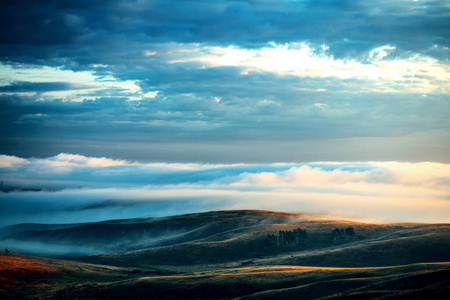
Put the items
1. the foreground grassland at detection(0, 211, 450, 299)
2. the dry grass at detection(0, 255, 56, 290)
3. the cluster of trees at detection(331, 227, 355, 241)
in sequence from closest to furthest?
the foreground grassland at detection(0, 211, 450, 299), the dry grass at detection(0, 255, 56, 290), the cluster of trees at detection(331, 227, 355, 241)

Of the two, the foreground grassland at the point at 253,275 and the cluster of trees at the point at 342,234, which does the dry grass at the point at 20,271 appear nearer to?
the foreground grassland at the point at 253,275

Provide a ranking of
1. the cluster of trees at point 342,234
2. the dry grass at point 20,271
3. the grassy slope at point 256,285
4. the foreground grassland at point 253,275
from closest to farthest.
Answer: the grassy slope at point 256,285 < the foreground grassland at point 253,275 < the dry grass at point 20,271 < the cluster of trees at point 342,234

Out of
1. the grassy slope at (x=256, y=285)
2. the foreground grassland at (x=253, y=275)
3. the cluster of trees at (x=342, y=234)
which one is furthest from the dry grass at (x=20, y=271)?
the cluster of trees at (x=342, y=234)

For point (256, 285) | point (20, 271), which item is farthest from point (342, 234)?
point (20, 271)

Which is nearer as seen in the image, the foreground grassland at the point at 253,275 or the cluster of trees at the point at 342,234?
the foreground grassland at the point at 253,275

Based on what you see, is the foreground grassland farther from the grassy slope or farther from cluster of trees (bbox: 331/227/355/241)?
cluster of trees (bbox: 331/227/355/241)

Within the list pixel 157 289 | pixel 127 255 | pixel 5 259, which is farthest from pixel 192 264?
pixel 157 289

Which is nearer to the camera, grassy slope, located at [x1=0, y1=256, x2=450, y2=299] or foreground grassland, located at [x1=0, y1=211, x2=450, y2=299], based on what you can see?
grassy slope, located at [x1=0, y1=256, x2=450, y2=299]

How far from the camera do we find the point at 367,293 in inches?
2692

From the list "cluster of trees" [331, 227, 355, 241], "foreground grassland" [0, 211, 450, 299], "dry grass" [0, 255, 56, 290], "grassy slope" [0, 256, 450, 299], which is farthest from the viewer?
"cluster of trees" [331, 227, 355, 241]

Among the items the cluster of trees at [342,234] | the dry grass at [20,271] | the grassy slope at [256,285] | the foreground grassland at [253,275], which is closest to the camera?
the grassy slope at [256,285]

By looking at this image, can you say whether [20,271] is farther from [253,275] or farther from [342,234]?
[342,234]

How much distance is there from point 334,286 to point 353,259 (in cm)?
5771

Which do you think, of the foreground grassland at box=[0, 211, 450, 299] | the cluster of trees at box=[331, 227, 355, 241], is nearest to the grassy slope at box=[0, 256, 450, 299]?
the foreground grassland at box=[0, 211, 450, 299]
